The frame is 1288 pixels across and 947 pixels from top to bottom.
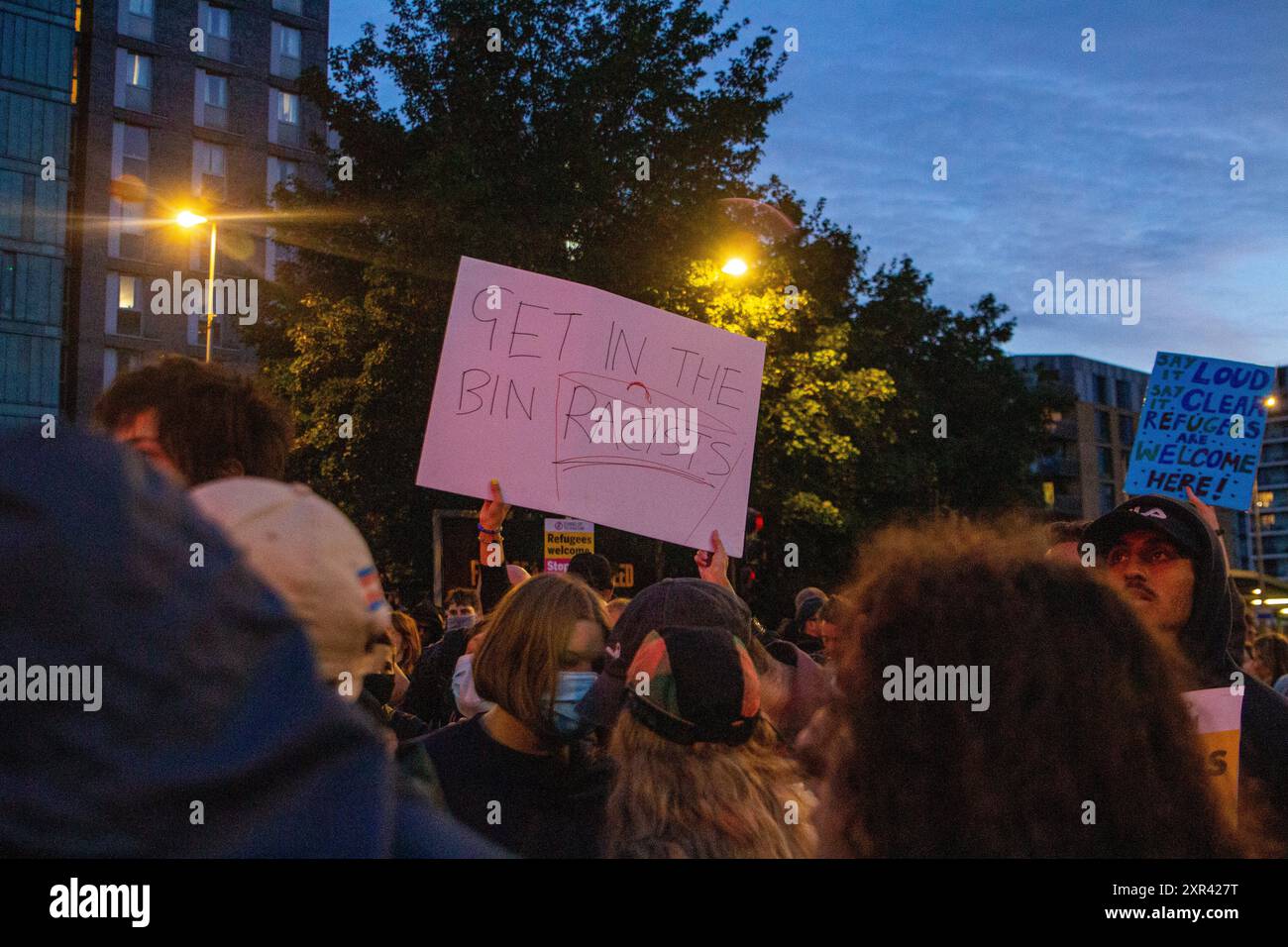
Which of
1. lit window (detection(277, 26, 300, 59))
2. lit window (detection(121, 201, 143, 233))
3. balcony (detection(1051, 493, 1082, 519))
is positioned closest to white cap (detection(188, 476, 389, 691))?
lit window (detection(121, 201, 143, 233))

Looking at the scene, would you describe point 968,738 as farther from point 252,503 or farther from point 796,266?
point 796,266

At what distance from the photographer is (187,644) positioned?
0.79 m

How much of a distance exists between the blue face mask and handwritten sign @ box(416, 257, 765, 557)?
4.64 ft

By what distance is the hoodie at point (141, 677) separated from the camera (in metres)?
0.78

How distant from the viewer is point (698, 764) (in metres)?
Result: 2.46

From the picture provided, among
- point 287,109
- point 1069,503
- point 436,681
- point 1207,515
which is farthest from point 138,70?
point 1069,503

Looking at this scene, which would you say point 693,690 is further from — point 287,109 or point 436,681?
point 287,109

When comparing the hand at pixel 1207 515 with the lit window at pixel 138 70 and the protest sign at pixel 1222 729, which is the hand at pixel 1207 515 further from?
the lit window at pixel 138 70

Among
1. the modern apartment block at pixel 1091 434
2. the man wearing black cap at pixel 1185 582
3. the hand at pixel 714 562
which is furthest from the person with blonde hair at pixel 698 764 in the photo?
the modern apartment block at pixel 1091 434

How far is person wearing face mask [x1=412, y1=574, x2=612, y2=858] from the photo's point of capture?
303 centimetres

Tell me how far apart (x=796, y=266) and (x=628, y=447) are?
69.3 ft

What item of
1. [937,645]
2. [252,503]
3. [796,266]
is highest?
[796,266]

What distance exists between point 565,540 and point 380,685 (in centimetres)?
649
